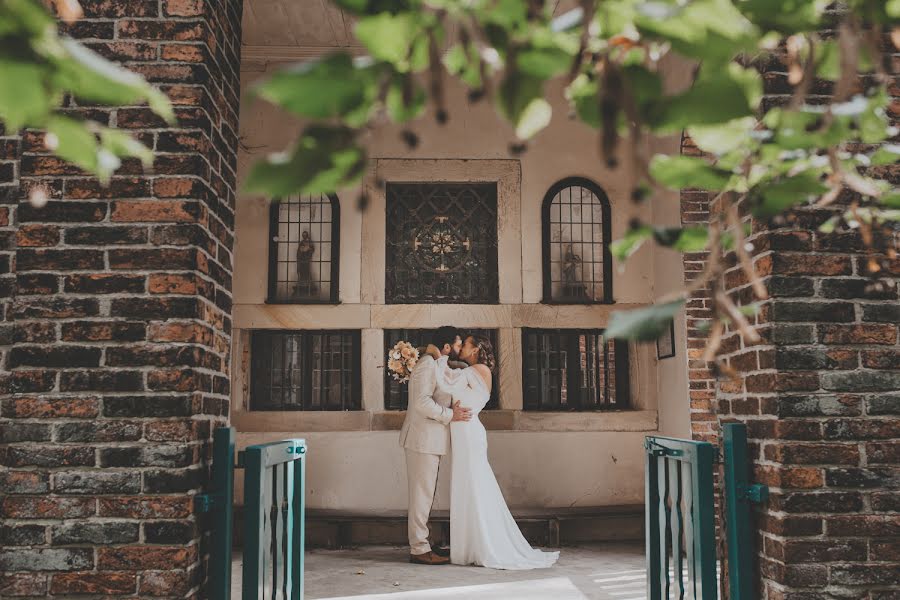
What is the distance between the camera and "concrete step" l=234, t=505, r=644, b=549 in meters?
6.91

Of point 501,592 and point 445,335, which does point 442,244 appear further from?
point 501,592

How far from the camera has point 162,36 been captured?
2572 mm

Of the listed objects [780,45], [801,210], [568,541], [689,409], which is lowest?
[568,541]

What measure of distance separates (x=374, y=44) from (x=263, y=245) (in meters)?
7.23

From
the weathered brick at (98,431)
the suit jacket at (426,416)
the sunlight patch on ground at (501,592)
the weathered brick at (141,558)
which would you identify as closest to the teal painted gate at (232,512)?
the weathered brick at (141,558)

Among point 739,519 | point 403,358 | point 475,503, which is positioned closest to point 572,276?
point 403,358

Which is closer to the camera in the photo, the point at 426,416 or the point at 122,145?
the point at 122,145

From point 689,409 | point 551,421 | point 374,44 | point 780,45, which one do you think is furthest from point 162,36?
point 551,421

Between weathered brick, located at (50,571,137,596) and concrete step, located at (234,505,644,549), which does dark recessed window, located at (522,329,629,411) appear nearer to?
concrete step, located at (234,505,644,549)

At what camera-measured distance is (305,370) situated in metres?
7.66

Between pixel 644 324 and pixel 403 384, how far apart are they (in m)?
7.07

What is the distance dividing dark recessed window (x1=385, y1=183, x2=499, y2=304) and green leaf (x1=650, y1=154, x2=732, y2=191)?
6.92 metres

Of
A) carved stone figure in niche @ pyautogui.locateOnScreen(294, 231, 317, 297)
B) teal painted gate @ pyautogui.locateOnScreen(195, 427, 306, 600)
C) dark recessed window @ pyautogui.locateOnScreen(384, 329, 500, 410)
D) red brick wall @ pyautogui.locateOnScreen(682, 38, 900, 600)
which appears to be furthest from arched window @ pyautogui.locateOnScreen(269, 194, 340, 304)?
red brick wall @ pyautogui.locateOnScreen(682, 38, 900, 600)

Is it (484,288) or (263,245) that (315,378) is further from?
(484,288)
